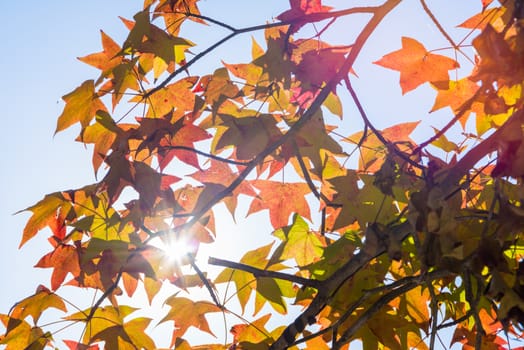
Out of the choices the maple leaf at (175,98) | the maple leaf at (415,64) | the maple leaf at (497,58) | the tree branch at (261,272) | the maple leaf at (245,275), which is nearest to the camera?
the maple leaf at (497,58)

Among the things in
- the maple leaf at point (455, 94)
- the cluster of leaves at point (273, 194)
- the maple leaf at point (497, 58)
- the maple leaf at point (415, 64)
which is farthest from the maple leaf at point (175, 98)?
the maple leaf at point (497, 58)

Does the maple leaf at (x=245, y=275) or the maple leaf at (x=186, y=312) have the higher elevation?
Result: the maple leaf at (x=245, y=275)

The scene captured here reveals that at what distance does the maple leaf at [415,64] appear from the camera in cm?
144

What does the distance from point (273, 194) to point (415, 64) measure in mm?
482

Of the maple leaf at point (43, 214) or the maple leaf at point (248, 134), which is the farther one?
the maple leaf at point (43, 214)

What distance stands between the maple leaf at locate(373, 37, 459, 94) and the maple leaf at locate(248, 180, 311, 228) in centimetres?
37

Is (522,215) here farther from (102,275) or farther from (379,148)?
(102,275)

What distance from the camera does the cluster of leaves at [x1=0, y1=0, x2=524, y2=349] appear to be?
1.31 metres

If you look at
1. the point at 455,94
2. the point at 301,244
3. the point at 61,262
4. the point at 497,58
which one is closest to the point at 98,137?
the point at 61,262

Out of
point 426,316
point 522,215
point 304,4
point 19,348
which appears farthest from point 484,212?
point 19,348

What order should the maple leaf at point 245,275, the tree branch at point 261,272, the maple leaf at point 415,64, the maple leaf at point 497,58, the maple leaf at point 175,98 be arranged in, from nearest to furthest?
the maple leaf at point 497,58 → the tree branch at point 261,272 → the maple leaf at point 415,64 → the maple leaf at point 245,275 → the maple leaf at point 175,98

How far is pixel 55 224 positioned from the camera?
163 cm

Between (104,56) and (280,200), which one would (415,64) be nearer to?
(280,200)

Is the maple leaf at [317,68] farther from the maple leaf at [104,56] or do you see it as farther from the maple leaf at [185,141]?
the maple leaf at [104,56]
